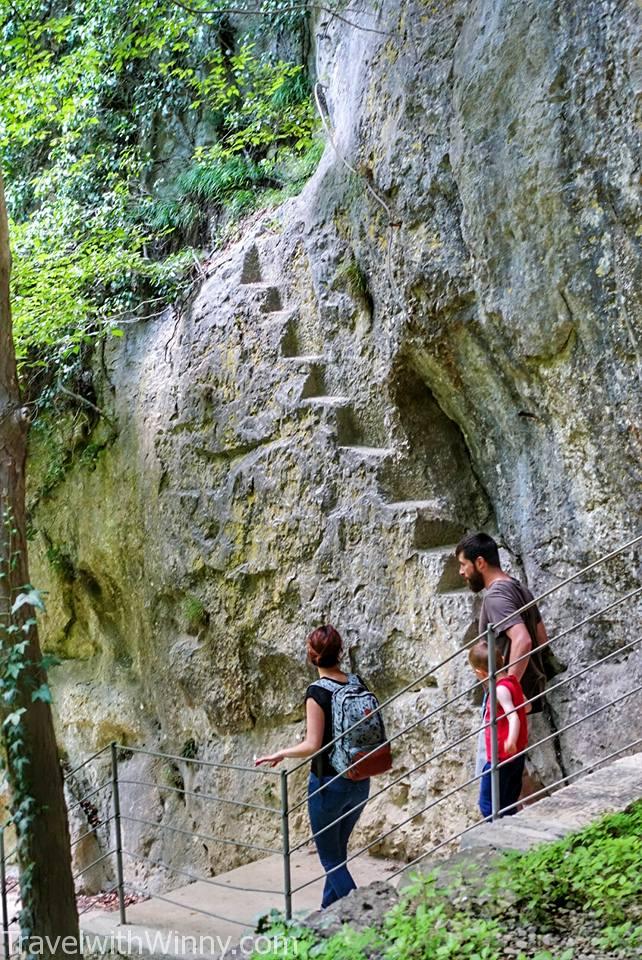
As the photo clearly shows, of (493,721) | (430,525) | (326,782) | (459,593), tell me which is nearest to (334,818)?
(326,782)

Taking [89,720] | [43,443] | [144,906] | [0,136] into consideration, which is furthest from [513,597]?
[0,136]

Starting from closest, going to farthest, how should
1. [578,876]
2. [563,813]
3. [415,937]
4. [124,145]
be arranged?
[415,937] < [578,876] < [563,813] < [124,145]

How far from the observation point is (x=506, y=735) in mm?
5199

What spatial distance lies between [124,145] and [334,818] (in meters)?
9.06

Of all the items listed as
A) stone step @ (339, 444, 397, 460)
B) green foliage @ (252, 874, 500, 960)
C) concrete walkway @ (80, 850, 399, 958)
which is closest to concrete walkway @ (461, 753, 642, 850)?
green foliage @ (252, 874, 500, 960)

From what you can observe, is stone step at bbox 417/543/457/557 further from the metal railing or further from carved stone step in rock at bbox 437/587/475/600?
the metal railing

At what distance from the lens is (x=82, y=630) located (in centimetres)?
1109

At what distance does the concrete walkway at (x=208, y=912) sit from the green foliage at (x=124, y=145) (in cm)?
529

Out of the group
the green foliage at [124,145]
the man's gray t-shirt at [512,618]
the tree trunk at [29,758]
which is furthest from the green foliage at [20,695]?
the green foliage at [124,145]

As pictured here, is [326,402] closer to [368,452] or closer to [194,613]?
[368,452]

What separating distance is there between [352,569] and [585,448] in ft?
7.14

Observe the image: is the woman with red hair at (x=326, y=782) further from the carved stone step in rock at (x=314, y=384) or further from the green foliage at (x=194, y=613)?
the green foliage at (x=194, y=613)

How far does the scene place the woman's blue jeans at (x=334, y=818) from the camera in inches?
207

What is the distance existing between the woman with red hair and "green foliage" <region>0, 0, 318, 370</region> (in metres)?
5.15
